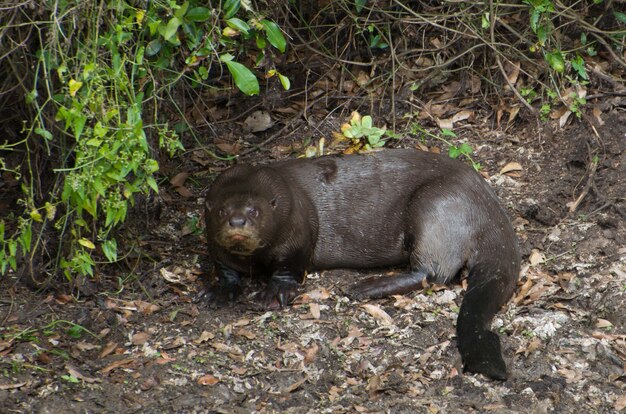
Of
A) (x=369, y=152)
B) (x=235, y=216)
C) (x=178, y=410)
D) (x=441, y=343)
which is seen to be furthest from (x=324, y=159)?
(x=178, y=410)

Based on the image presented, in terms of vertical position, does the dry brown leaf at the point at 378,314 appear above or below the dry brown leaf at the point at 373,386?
above

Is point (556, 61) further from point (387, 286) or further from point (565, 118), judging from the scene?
point (387, 286)

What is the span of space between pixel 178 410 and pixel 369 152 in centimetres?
218

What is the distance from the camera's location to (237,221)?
5.07 meters

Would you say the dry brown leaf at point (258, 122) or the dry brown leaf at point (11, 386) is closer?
the dry brown leaf at point (11, 386)

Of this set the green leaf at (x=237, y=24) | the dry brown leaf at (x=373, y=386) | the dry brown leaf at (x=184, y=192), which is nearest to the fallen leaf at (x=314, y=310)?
the dry brown leaf at (x=373, y=386)

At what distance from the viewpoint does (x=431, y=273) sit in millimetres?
5367

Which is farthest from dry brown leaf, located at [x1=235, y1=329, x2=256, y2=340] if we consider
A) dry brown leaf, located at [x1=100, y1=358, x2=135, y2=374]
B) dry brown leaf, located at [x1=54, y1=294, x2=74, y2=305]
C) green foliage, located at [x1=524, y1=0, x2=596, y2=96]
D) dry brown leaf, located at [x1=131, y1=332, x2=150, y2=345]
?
green foliage, located at [x1=524, y1=0, x2=596, y2=96]

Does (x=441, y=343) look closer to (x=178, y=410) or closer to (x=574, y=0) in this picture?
(x=178, y=410)

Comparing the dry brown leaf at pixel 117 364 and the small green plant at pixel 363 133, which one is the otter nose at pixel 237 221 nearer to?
the dry brown leaf at pixel 117 364

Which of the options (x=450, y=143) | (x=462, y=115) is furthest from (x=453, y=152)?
(x=462, y=115)

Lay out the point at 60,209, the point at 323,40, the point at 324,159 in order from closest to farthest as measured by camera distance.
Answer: the point at 60,209 → the point at 324,159 → the point at 323,40

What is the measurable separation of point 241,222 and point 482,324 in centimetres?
130

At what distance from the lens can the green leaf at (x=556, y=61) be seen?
6176 millimetres
